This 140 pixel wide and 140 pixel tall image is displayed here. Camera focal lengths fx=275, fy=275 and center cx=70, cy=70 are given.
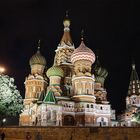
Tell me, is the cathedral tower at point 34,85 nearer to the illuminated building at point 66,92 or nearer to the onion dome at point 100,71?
the illuminated building at point 66,92

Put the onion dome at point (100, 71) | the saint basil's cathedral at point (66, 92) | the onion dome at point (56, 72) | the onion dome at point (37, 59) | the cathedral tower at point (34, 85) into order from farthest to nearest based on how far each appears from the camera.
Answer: the onion dome at point (100, 71) < the onion dome at point (37, 59) < the onion dome at point (56, 72) < the cathedral tower at point (34, 85) < the saint basil's cathedral at point (66, 92)

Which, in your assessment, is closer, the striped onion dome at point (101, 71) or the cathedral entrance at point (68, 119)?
the cathedral entrance at point (68, 119)

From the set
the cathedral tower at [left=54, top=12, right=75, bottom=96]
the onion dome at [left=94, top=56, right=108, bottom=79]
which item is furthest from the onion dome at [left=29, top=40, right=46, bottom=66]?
the onion dome at [left=94, top=56, right=108, bottom=79]

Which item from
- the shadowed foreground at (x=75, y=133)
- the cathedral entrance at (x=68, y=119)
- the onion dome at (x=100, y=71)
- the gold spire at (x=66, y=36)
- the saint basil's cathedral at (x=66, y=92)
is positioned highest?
the gold spire at (x=66, y=36)

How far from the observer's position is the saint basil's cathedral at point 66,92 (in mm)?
38844

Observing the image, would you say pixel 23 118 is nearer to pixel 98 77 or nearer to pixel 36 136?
pixel 98 77

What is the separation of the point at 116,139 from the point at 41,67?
1176 inches

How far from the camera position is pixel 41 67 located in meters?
49.5

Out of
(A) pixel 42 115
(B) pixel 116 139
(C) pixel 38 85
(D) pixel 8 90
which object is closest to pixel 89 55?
(C) pixel 38 85

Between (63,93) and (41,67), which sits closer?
(63,93)

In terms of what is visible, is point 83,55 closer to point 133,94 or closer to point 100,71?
point 100,71

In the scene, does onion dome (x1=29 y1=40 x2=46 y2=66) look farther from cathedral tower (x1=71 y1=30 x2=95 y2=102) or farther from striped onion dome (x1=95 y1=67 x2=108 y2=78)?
striped onion dome (x1=95 y1=67 x2=108 y2=78)

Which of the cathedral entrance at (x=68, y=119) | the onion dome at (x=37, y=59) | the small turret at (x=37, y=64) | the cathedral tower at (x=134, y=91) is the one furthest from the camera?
the cathedral tower at (x=134, y=91)

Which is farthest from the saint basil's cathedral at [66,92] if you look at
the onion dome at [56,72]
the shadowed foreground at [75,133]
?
the shadowed foreground at [75,133]
